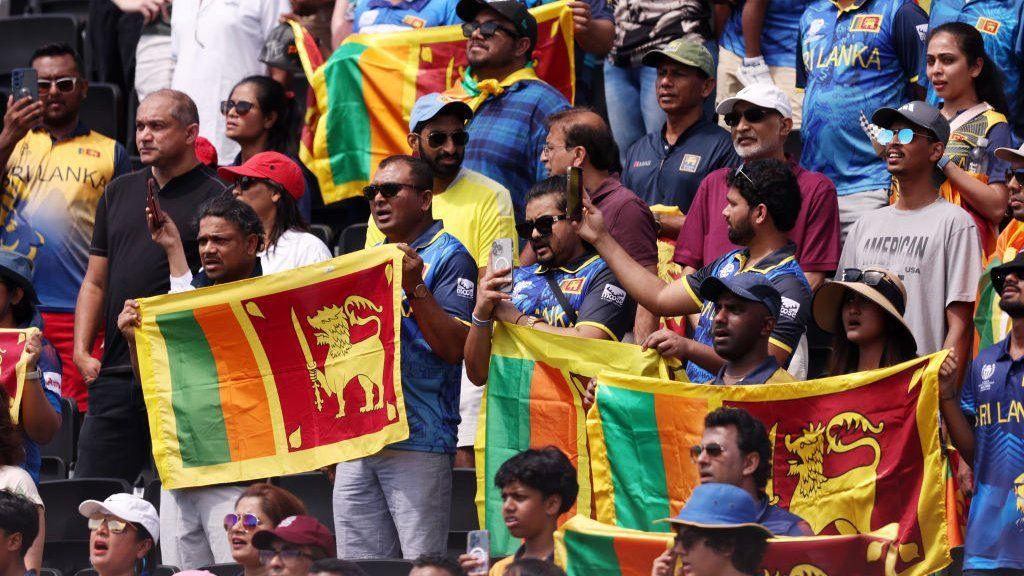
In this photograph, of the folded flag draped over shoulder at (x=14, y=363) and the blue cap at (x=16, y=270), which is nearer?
the folded flag draped over shoulder at (x=14, y=363)

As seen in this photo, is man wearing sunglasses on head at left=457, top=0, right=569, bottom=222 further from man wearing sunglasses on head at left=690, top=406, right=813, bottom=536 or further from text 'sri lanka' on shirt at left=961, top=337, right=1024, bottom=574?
man wearing sunglasses on head at left=690, top=406, right=813, bottom=536

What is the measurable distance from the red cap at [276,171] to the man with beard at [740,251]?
1926 millimetres

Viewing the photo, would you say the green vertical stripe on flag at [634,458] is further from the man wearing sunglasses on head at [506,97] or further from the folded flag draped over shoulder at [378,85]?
the folded flag draped over shoulder at [378,85]

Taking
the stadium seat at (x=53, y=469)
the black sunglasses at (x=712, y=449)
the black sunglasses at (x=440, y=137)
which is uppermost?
the black sunglasses at (x=440, y=137)

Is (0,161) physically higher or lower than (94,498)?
higher

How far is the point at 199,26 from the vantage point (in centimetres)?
1191

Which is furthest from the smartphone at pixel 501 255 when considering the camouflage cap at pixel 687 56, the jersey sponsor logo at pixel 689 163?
the camouflage cap at pixel 687 56

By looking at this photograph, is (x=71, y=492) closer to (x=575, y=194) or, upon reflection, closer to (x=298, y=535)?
(x=298, y=535)

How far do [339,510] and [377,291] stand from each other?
39.3 inches

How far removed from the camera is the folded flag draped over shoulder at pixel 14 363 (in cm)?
→ 828

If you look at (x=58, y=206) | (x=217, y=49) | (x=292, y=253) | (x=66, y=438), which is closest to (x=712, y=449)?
(x=292, y=253)

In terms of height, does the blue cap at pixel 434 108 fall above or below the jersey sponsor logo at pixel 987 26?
below

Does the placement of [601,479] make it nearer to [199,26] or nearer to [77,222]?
[77,222]

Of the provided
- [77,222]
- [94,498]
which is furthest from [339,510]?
[77,222]
